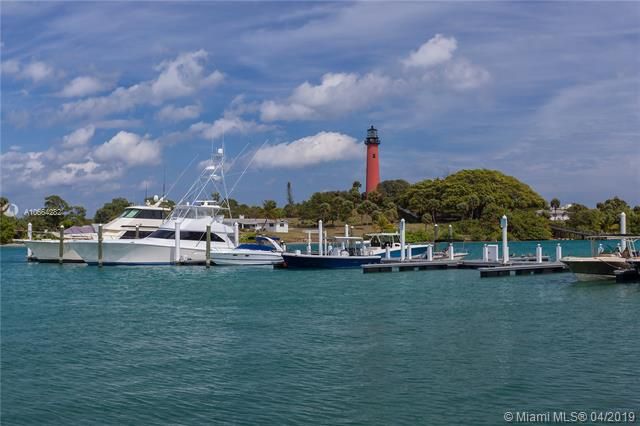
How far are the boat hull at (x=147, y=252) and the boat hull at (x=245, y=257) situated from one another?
1236 mm

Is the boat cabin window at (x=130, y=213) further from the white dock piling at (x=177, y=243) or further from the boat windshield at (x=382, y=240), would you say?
the boat windshield at (x=382, y=240)

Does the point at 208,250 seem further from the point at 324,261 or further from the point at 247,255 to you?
the point at 324,261

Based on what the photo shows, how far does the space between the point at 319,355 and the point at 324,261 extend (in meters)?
29.1

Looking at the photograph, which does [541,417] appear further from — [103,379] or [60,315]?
[60,315]

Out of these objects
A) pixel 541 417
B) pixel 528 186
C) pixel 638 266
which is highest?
pixel 528 186

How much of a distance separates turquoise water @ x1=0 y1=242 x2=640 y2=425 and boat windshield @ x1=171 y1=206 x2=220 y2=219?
17.8 metres

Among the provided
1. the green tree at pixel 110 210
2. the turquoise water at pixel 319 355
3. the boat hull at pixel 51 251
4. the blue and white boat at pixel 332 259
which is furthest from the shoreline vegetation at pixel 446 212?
the turquoise water at pixel 319 355

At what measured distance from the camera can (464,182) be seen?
119188mm

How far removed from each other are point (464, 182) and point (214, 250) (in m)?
75.8

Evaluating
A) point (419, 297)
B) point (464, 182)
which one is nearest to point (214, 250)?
point (419, 297)

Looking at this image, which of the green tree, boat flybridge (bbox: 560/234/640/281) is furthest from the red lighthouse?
boat flybridge (bbox: 560/234/640/281)

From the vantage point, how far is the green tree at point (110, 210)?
124363 millimetres

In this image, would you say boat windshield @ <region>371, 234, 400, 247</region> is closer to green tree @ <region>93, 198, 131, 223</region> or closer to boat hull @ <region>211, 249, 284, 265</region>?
boat hull @ <region>211, 249, 284, 265</region>

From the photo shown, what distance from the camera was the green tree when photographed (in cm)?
12436
